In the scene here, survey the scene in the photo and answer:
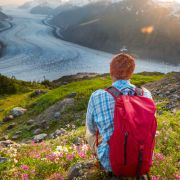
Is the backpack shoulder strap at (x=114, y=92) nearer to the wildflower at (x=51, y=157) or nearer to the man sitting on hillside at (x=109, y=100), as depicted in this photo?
the man sitting on hillside at (x=109, y=100)

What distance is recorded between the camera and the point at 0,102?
47.3 metres

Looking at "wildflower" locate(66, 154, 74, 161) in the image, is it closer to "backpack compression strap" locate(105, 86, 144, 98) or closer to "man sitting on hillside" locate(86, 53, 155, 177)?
"man sitting on hillside" locate(86, 53, 155, 177)

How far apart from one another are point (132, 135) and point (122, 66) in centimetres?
126

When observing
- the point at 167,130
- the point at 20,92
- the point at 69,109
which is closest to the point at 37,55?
the point at 20,92

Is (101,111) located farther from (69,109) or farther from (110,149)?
(69,109)

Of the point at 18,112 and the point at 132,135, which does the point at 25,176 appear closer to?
the point at 132,135

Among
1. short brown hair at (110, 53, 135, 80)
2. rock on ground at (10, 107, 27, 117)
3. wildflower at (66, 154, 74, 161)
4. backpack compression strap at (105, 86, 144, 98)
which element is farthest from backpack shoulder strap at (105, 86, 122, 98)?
rock on ground at (10, 107, 27, 117)

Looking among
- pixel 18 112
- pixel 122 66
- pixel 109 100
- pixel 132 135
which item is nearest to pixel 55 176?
pixel 109 100

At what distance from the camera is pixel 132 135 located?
5598 millimetres

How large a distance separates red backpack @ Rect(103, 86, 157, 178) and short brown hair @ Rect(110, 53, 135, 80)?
0.40 metres

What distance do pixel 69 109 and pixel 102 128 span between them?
2112 cm

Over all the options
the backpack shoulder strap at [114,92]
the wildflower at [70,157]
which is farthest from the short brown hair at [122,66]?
the wildflower at [70,157]

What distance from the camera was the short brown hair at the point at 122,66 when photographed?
20.2 feet

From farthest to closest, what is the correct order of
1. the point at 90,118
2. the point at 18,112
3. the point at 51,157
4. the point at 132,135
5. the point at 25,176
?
the point at 18,112
the point at 51,157
the point at 25,176
the point at 90,118
the point at 132,135
